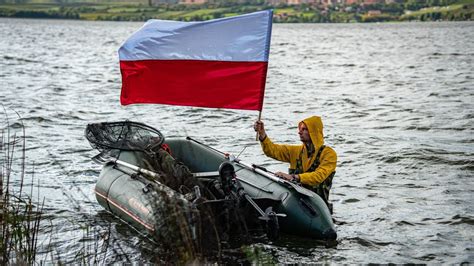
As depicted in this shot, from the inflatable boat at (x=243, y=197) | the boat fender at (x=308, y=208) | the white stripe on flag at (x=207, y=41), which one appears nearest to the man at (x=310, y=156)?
the inflatable boat at (x=243, y=197)

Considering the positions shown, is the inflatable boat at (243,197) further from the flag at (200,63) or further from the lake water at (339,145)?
the flag at (200,63)

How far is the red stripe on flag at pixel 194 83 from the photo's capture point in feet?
34.6

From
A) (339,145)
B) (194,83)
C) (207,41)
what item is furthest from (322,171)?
(339,145)

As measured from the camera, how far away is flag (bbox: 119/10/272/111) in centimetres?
1056

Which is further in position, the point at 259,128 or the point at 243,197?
the point at 259,128

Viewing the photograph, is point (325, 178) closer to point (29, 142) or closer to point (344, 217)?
point (344, 217)

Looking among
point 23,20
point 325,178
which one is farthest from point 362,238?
point 23,20

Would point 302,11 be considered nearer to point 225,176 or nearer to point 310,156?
point 310,156

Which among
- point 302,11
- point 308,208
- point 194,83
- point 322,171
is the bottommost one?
point 302,11

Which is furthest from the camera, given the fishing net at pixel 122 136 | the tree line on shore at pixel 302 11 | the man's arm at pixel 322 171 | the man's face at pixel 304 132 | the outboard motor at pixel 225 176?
the tree line on shore at pixel 302 11

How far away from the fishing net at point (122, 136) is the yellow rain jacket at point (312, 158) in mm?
2264

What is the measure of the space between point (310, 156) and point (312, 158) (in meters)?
0.08

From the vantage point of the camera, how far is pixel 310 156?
1072 centimetres

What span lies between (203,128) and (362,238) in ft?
37.4
